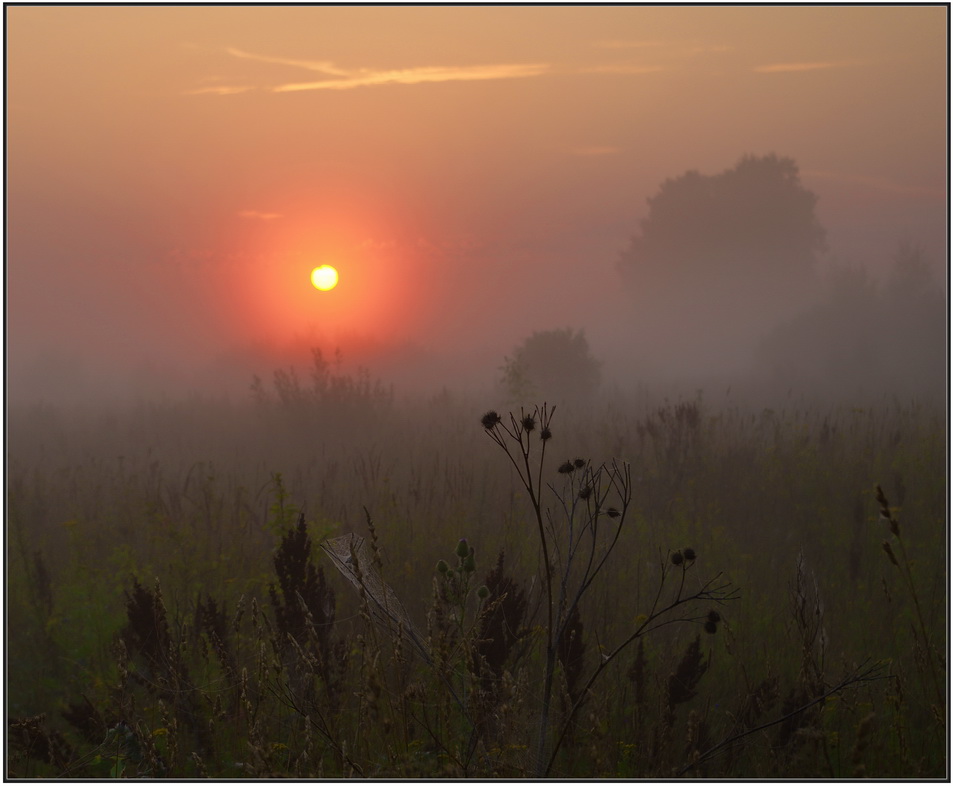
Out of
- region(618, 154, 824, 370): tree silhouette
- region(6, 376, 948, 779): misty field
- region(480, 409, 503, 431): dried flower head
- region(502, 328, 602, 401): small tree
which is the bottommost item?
region(6, 376, 948, 779): misty field

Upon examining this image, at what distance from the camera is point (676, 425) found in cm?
769

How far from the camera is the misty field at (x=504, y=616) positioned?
2.29 metres

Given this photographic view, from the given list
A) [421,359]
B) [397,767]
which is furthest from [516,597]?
[421,359]

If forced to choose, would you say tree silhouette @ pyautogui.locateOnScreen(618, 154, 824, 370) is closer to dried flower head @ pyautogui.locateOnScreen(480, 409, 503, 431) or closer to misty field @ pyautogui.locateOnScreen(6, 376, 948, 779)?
misty field @ pyautogui.locateOnScreen(6, 376, 948, 779)

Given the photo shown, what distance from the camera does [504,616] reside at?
2.45 meters

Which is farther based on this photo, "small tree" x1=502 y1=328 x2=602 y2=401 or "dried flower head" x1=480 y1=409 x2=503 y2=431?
"small tree" x1=502 y1=328 x2=602 y2=401

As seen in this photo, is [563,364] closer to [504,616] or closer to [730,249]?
[504,616]

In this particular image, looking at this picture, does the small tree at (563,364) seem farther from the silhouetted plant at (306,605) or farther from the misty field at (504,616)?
the silhouetted plant at (306,605)

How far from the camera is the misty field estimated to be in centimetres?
229


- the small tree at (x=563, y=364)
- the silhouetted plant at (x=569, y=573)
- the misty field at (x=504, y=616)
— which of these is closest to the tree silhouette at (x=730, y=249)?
the small tree at (x=563, y=364)

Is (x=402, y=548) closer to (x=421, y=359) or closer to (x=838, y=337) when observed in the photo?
(x=421, y=359)

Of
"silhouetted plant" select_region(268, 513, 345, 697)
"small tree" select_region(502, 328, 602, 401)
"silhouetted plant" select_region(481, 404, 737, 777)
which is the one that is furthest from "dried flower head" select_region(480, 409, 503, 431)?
"small tree" select_region(502, 328, 602, 401)

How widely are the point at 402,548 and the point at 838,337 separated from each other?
30.4 m

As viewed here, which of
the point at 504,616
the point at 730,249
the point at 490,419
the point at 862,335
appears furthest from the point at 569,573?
the point at 730,249
